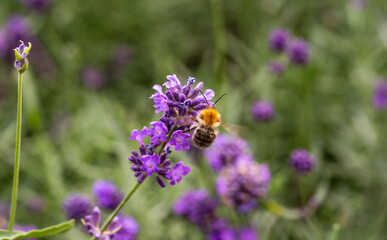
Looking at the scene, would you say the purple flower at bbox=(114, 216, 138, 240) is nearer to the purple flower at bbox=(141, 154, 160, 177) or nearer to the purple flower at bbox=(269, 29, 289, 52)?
the purple flower at bbox=(141, 154, 160, 177)

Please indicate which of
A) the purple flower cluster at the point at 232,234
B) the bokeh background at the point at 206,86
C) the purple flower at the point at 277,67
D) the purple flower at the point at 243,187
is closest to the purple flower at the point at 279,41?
the purple flower at the point at 277,67

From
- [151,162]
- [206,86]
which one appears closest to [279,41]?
[206,86]

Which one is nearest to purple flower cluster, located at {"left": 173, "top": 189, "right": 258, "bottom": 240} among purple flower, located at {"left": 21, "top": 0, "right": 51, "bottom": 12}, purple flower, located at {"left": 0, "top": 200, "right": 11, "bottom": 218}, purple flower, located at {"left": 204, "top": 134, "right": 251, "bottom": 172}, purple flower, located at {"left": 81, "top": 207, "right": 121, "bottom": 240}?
purple flower, located at {"left": 204, "top": 134, "right": 251, "bottom": 172}

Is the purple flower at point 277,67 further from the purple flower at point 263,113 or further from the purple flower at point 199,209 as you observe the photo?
the purple flower at point 199,209

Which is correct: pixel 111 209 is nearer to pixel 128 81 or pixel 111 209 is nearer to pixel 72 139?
pixel 72 139

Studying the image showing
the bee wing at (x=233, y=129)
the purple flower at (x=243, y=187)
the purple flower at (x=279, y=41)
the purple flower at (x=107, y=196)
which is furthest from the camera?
the purple flower at (x=279, y=41)

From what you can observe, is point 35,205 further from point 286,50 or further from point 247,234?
point 286,50
